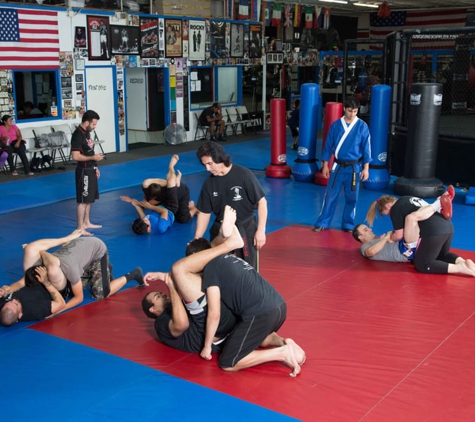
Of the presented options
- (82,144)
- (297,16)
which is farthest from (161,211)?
(297,16)

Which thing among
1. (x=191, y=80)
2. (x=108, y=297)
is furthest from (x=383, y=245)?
(x=191, y=80)

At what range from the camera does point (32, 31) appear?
517 inches

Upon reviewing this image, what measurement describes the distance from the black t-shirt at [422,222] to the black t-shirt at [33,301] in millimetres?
3589

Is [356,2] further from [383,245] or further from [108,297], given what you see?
[108,297]

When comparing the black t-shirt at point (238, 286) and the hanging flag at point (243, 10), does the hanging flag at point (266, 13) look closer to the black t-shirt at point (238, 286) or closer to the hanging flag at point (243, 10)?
the hanging flag at point (243, 10)

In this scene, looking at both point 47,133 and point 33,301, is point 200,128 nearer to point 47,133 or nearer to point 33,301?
point 47,133

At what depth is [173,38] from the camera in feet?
54.1

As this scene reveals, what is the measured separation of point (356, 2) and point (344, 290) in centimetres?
1852

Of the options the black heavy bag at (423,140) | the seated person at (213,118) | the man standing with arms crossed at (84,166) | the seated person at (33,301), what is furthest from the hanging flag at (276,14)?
the seated person at (33,301)

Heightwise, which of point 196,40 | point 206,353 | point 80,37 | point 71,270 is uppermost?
point 196,40

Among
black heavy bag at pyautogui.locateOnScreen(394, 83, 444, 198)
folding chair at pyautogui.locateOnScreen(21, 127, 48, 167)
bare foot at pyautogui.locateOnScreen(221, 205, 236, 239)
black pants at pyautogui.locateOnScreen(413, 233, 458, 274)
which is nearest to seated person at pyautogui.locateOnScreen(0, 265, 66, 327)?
bare foot at pyautogui.locateOnScreen(221, 205, 236, 239)

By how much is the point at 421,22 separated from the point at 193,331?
80.5 ft

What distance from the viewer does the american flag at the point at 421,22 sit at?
25223 millimetres

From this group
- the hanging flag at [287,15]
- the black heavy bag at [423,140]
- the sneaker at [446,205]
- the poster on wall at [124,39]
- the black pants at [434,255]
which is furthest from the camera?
the hanging flag at [287,15]
